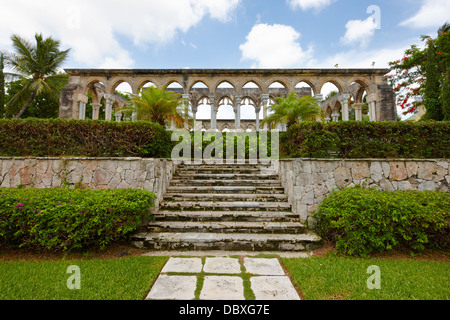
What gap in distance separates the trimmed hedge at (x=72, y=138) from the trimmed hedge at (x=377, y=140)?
3949 mm

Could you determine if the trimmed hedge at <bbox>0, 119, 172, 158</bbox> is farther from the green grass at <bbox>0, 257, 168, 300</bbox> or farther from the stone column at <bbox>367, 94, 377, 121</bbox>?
the stone column at <bbox>367, 94, 377, 121</bbox>

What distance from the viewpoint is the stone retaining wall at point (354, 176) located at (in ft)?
14.4

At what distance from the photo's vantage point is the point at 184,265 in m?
3.04

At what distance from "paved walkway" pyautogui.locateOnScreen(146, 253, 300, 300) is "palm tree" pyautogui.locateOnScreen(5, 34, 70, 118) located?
2017 cm

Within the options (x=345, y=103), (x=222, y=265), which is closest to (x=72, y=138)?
(x=222, y=265)

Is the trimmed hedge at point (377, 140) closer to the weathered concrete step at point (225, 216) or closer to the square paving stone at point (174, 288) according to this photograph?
the weathered concrete step at point (225, 216)

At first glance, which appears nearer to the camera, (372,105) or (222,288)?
(222,288)

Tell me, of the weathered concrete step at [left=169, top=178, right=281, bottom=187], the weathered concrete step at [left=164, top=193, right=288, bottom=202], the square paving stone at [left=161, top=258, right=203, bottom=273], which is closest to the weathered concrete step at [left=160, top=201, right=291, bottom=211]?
the weathered concrete step at [left=164, top=193, right=288, bottom=202]

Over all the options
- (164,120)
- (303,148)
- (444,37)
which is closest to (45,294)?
(303,148)

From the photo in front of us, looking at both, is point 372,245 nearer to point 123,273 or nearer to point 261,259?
point 261,259

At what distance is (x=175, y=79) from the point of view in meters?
14.5

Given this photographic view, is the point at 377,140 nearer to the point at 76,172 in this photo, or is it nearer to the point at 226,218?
the point at 226,218

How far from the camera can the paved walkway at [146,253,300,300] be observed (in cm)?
234

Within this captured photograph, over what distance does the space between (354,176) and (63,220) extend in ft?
17.7
